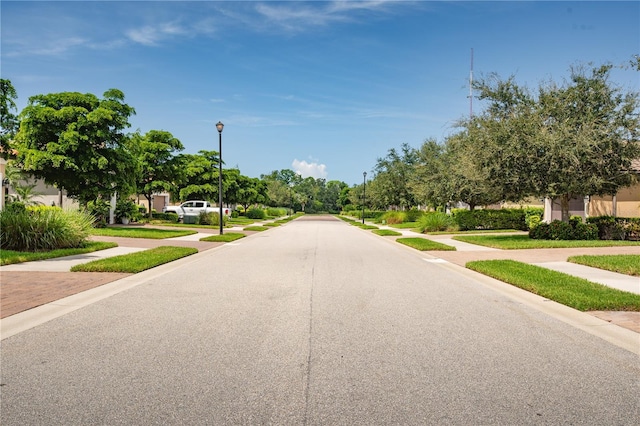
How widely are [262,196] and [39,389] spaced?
266 feet

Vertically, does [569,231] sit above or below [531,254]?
above

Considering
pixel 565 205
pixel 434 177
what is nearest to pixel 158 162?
pixel 434 177

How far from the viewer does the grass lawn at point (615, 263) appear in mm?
11823

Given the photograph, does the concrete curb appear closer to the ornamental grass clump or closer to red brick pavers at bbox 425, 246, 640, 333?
the ornamental grass clump

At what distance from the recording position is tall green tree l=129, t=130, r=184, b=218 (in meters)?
38.9

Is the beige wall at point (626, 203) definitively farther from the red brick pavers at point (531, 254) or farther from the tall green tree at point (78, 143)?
the tall green tree at point (78, 143)

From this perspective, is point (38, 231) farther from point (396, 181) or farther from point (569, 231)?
point (396, 181)

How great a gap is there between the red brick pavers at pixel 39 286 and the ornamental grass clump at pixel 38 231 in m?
5.06

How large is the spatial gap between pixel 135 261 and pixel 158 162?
93.8 feet

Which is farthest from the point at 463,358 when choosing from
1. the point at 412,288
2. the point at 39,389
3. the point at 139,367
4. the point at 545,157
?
the point at 545,157

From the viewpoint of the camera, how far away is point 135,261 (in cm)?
1307

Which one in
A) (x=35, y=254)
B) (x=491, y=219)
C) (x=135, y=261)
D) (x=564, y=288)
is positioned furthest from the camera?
(x=491, y=219)

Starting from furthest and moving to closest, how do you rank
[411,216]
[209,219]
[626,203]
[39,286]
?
[411,216], [209,219], [626,203], [39,286]

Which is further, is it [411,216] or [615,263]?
[411,216]
